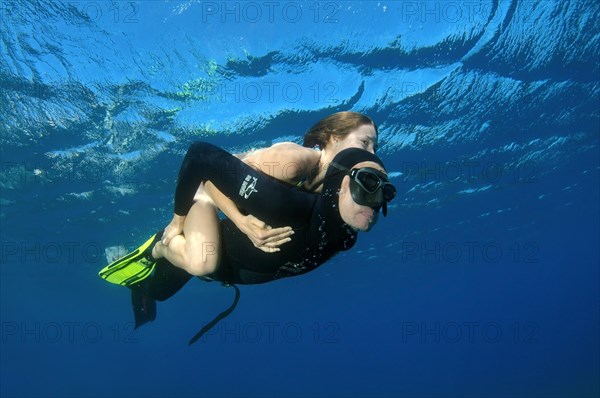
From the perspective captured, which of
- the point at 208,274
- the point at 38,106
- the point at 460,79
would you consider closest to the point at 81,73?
the point at 38,106

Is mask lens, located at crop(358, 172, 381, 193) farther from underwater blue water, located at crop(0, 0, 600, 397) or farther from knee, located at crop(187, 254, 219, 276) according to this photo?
underwater blue water, located at crop(0, 0, 600, 397)

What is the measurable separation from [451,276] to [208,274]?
6215 centimetres

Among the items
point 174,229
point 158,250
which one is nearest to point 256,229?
point 174,229

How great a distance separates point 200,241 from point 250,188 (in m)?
1.18

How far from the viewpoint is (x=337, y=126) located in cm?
380

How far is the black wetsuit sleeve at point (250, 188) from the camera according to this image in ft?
11.0

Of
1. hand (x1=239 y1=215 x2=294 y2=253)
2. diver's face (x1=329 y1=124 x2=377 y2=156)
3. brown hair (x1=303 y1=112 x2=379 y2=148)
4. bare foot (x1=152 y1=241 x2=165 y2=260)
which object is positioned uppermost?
brown hair (x1=303 y1=112 x2=379 y2=148)

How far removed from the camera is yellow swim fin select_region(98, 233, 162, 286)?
543 cm

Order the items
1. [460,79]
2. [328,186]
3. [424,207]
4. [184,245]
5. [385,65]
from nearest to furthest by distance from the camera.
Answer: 1. [328,186]
2. [184,245]
3. [385,65]
4. [460,79]
5. [424,207]

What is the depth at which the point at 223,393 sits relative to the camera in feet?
340

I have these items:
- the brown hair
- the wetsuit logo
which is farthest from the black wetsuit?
the brown hair

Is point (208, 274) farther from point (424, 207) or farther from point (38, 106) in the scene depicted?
point (424, 207)

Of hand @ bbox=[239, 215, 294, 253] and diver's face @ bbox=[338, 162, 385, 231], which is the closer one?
diver's face @ bbox=[338, 162, 385, 231]

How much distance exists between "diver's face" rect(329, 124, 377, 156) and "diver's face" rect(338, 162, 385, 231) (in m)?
0.47
